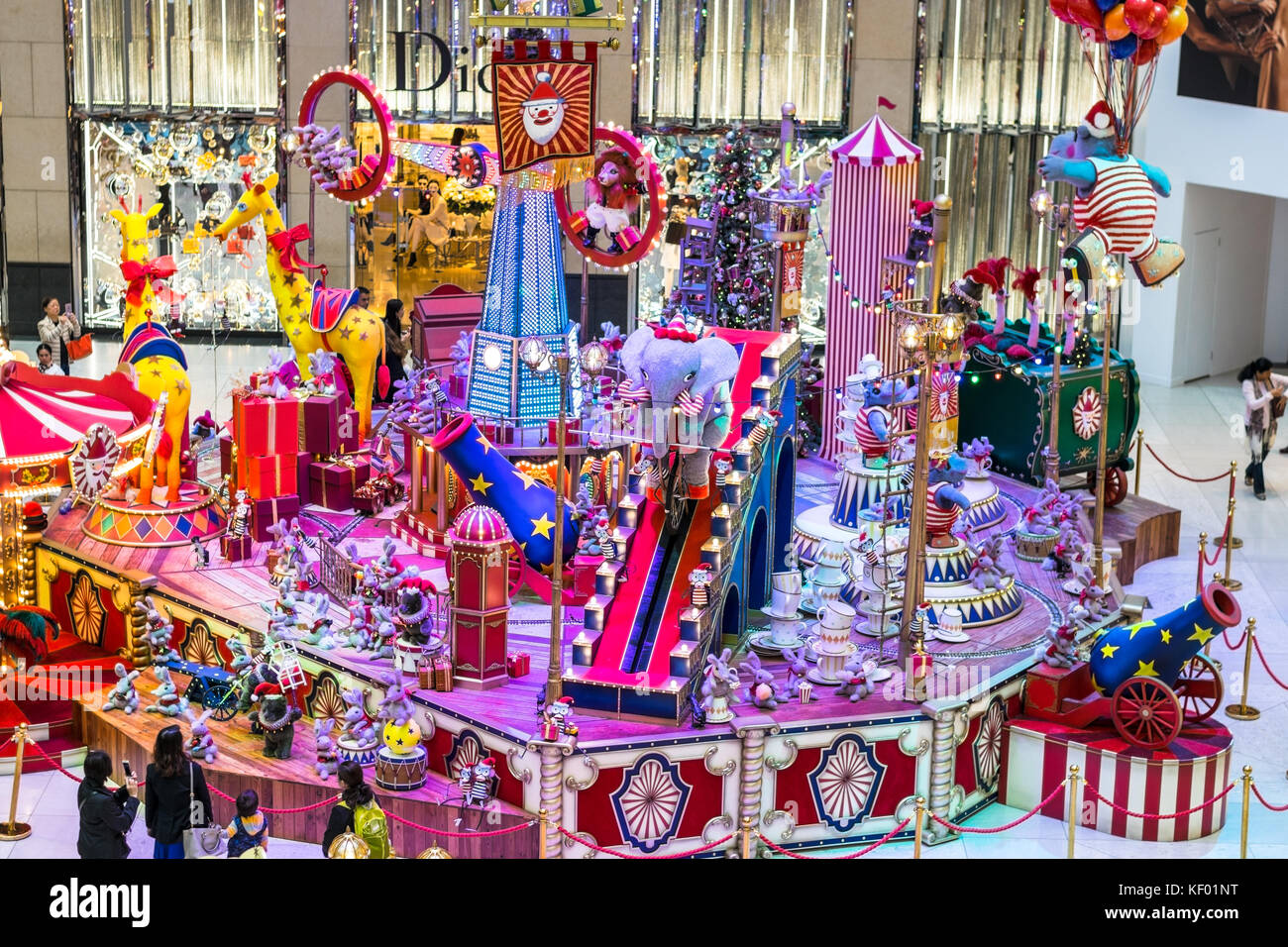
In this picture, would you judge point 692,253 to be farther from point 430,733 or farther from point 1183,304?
point 1183,304

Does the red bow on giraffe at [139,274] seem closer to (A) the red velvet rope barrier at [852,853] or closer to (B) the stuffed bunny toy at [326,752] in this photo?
(B) the stuffed bunny toy at [326,752]

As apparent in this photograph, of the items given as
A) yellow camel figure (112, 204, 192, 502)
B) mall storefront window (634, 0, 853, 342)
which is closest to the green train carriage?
mall storefront window (634, 0, 853, 342)

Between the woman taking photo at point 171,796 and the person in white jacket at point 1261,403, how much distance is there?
10.5 m

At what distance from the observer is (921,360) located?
1232 centimetres

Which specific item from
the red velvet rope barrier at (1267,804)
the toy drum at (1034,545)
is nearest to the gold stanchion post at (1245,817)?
the red velvet rope barrier at (1267,804)

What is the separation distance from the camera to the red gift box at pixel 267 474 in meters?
14.9

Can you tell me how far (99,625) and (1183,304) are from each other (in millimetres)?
12344

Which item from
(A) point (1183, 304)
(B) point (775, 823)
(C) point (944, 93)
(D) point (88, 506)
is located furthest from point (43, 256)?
(B) point (775, 823)

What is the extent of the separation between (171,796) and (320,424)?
14.9ft

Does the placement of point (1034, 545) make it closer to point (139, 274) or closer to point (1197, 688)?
point (1197, 688)

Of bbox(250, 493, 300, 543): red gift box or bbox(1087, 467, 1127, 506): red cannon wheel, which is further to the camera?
bbox(1087, 467, 1127, 506): red cannon wheel

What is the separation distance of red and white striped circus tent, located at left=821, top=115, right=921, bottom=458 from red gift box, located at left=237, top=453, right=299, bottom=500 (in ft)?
14.9

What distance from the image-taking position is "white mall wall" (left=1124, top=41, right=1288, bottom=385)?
21.2 metres

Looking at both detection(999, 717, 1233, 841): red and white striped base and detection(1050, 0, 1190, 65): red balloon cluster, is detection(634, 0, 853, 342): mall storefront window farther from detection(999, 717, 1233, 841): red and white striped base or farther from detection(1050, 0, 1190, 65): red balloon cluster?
detection(999, 717, 1233, 841): red and white striped base
